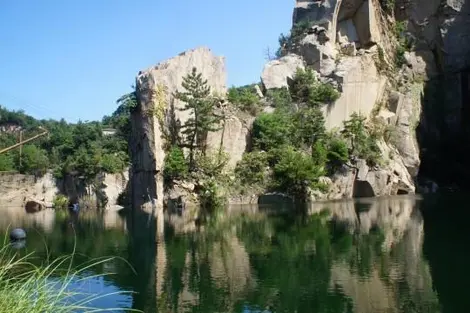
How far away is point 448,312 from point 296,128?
32076 mm

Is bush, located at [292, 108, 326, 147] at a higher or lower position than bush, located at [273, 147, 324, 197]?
higher

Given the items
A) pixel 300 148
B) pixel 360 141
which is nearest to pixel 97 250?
pixel 300 148

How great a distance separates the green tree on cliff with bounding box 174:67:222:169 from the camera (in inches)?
1553

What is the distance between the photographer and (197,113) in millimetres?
39781

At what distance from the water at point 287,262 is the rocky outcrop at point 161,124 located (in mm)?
11869

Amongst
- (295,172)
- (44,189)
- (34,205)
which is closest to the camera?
(295,172)

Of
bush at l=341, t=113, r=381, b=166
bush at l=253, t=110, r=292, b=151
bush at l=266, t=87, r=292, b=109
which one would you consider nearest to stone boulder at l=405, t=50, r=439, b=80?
bush at l=341, t=113, r=381, b=166

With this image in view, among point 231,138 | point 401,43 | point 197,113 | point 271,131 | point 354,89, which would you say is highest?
point 401,43

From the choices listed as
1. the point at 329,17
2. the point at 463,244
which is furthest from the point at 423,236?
the point at 329,17

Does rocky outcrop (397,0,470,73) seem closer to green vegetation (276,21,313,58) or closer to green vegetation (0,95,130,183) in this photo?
green vegetation (276,21,313,58)

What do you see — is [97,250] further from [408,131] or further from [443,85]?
[443,85]

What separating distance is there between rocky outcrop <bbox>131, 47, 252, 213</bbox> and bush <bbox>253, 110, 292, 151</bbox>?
128cm

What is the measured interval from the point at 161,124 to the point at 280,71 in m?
12.8

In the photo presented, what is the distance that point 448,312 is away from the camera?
1068 cm
